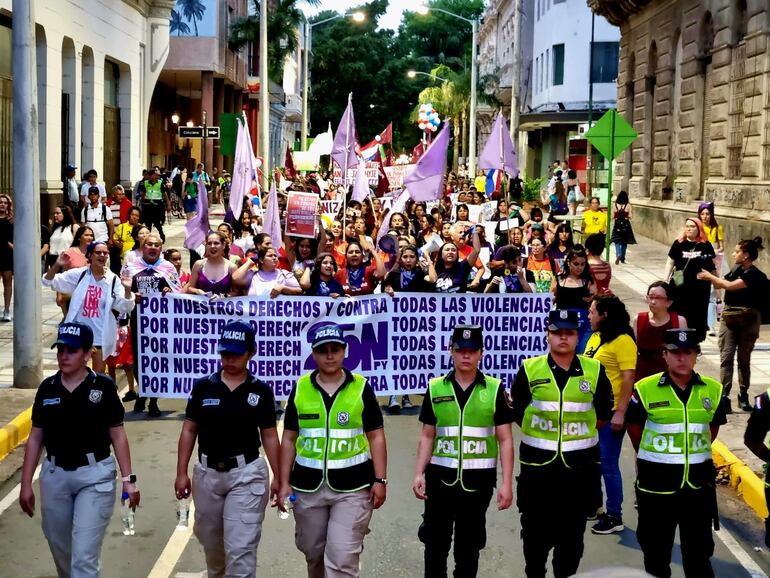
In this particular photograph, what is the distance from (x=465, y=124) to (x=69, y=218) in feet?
204

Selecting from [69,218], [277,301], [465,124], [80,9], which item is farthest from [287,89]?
[277,301]

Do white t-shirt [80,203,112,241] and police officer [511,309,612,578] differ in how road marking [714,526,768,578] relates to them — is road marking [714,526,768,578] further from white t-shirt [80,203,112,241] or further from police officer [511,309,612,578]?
white t-shirt [80,203,112,241]

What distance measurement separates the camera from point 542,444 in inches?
268

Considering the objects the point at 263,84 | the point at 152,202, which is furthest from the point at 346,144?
the point at 263,84

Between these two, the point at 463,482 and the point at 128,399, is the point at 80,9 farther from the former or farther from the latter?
the point at 463,482

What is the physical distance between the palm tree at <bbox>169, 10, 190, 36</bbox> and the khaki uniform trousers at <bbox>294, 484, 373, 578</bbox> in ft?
154

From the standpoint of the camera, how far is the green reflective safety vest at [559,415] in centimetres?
680

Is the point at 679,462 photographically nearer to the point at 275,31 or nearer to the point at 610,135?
the point at 610,135

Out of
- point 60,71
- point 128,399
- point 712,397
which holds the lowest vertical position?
point 128,399

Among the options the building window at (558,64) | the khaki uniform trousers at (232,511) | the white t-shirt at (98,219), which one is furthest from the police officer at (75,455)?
the building window at (558,64)

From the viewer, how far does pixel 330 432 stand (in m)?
6.22

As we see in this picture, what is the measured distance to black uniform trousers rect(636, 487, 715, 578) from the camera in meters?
6.52

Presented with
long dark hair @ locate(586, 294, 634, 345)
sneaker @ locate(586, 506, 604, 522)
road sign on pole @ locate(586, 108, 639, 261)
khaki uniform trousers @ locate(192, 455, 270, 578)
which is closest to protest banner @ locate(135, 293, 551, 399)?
sneaker @ locate(586, 506, 604, 522)


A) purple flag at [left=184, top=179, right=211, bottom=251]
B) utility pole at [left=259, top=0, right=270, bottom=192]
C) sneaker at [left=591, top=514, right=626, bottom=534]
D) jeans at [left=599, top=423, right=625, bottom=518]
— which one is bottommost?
sneaker at [left=591, top=514, right=626, bottom=534]
